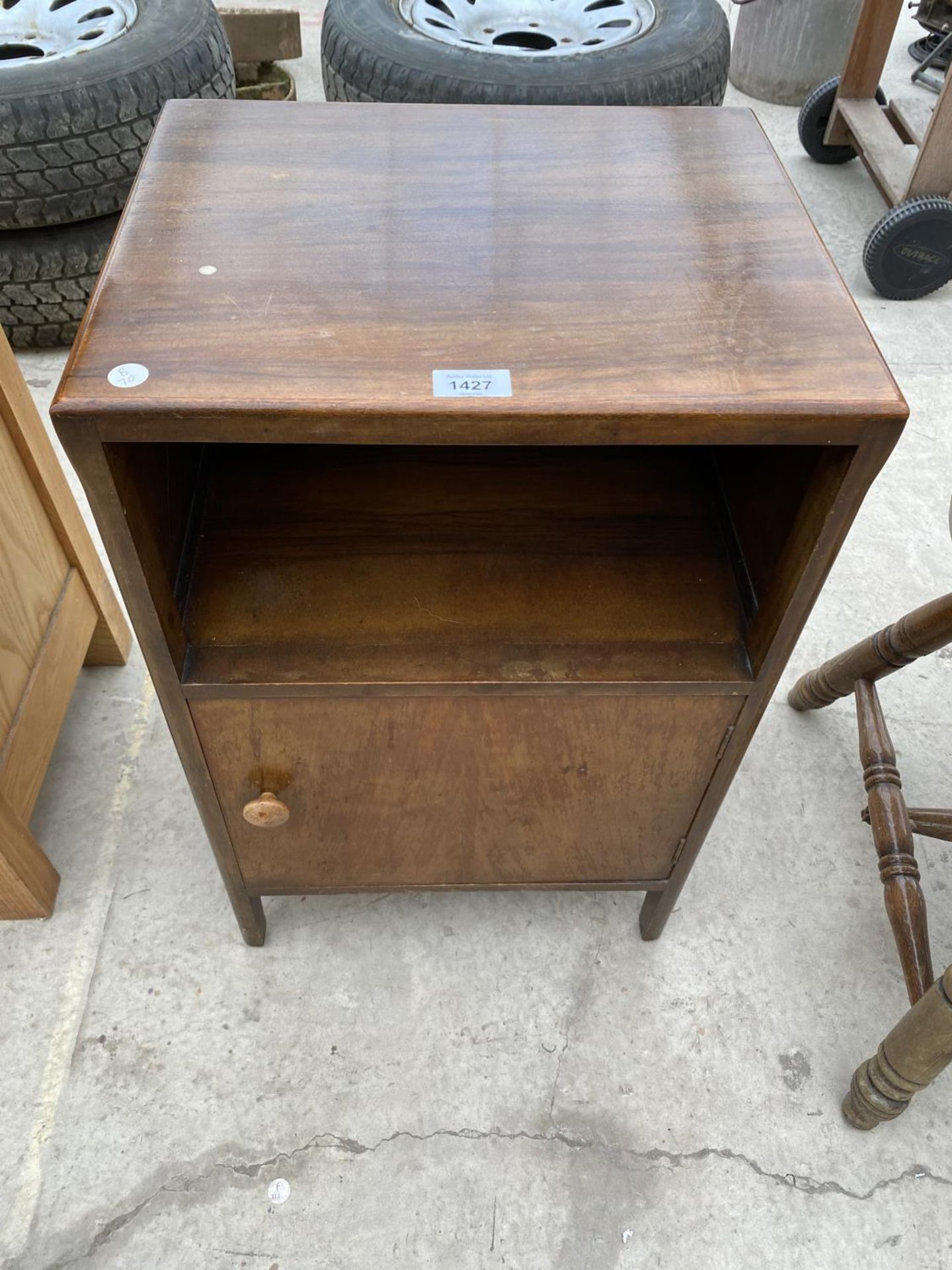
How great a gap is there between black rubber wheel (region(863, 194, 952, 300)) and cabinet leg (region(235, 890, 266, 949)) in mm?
2140

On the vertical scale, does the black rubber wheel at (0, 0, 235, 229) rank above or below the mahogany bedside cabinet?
below

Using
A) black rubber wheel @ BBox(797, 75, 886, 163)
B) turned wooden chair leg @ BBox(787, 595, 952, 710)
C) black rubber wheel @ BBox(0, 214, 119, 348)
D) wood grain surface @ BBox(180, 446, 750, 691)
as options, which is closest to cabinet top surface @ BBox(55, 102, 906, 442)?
wood grain surface @ BBox(180, 446, 750, 691)

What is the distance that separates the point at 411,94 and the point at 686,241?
137cm

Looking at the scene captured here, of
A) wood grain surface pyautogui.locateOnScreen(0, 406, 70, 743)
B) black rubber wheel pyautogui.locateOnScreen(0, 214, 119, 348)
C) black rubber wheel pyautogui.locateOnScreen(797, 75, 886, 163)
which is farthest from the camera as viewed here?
black rubber wheel pyautogui.locateOnScreen(797, 75, 886, 163)

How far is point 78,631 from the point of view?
1.47 meters

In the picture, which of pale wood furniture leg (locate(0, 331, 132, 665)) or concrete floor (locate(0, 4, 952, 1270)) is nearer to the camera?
concrete floor (locate(0, 4, 952, 1270))

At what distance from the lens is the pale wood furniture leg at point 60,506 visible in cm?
125

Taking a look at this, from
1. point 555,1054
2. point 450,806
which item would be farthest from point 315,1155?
point 450,806

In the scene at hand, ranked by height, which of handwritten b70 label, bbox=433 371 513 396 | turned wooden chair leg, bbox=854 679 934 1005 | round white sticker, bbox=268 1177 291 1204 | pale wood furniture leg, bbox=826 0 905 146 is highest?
handwritten b70 label, bbox=433 371 513 396

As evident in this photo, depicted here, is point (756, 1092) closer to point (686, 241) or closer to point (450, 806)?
point (450, 806)

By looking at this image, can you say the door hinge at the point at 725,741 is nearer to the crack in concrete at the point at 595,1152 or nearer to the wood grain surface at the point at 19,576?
the crack in concrete at the point at 595,1152

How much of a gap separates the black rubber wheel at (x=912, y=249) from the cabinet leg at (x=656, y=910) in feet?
6.04

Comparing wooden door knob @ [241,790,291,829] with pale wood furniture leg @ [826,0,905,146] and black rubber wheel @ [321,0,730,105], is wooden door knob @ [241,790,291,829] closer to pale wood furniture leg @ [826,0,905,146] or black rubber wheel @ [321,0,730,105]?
black rubber wheel @ [321,0,730,105]

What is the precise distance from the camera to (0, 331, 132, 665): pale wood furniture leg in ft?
4.11
